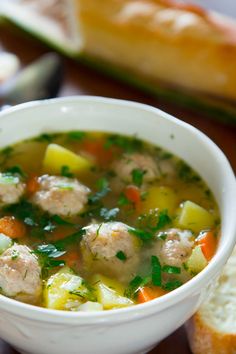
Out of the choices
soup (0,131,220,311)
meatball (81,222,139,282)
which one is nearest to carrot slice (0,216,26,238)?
soup (0,131,220,311)

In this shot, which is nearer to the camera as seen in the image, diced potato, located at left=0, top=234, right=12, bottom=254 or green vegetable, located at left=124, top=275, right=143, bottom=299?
green vegetable, located at left=124, top=275, right=143, bottom=299

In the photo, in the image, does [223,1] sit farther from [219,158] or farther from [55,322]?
[55,322]

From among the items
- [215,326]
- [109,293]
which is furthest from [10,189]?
[215,326]

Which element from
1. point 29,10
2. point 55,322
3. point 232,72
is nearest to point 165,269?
point 55,322

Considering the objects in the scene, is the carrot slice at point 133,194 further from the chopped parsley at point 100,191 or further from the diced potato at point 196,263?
the diced potato at point 196,263

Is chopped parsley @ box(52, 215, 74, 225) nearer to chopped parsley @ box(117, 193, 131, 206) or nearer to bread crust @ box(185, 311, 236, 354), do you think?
chopped parsley @ box(117, 193, 131, 206)

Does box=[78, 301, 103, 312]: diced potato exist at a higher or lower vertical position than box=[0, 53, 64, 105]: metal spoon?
lower

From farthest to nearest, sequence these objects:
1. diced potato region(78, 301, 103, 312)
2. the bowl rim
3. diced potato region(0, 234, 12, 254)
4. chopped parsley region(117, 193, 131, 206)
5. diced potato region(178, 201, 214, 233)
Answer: chopped parsley region(117, 193, 131, 206) < diced potato region(178, 201, 214, 233) < diced potato region(0, 234, 12, 254) < diced potato region(78, 301, 103, 312) < the bowl rim

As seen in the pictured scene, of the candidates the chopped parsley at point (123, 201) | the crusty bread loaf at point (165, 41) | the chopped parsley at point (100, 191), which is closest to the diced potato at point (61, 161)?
the chopped parsley at point (100, 191)
